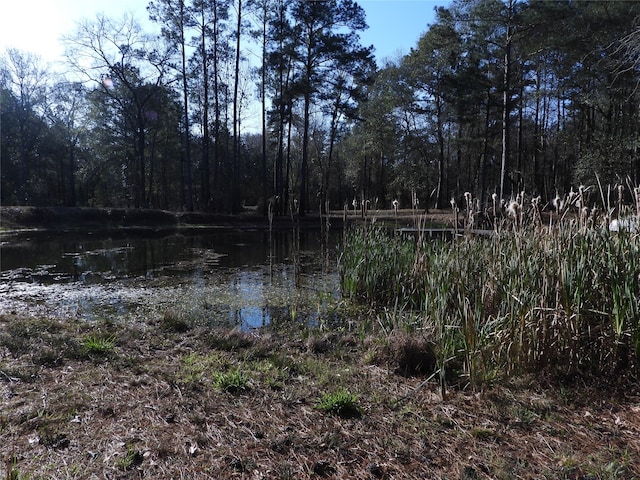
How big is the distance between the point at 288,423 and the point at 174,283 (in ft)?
17.7

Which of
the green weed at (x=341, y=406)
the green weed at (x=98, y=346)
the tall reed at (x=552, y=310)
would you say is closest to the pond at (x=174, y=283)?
the green weed at (x=98, y=346)

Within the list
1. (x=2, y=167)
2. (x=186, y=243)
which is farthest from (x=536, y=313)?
(x=2, y=167)

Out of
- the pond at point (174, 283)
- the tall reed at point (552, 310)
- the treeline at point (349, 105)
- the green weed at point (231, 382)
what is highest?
the treeline at point (349, 105)

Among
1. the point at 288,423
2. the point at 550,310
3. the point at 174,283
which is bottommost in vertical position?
the point at 174,283

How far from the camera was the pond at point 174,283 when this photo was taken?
522 cm

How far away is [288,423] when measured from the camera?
228cm

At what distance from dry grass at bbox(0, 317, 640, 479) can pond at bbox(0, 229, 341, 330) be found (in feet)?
5.91

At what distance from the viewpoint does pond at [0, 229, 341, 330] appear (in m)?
5.22

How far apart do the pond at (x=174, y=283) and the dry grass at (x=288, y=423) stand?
5.91 feet

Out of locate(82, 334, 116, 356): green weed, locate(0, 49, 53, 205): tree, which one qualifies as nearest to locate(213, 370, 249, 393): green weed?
locate(82, 334, 116, 356): green weed

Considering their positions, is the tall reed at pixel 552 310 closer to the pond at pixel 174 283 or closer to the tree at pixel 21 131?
the pond at pixel 174 283

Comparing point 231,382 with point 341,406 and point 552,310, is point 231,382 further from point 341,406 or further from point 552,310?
point 552,310

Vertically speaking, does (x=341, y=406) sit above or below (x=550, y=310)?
below

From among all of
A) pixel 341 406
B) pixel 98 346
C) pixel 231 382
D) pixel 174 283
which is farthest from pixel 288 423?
pixel 174 283
